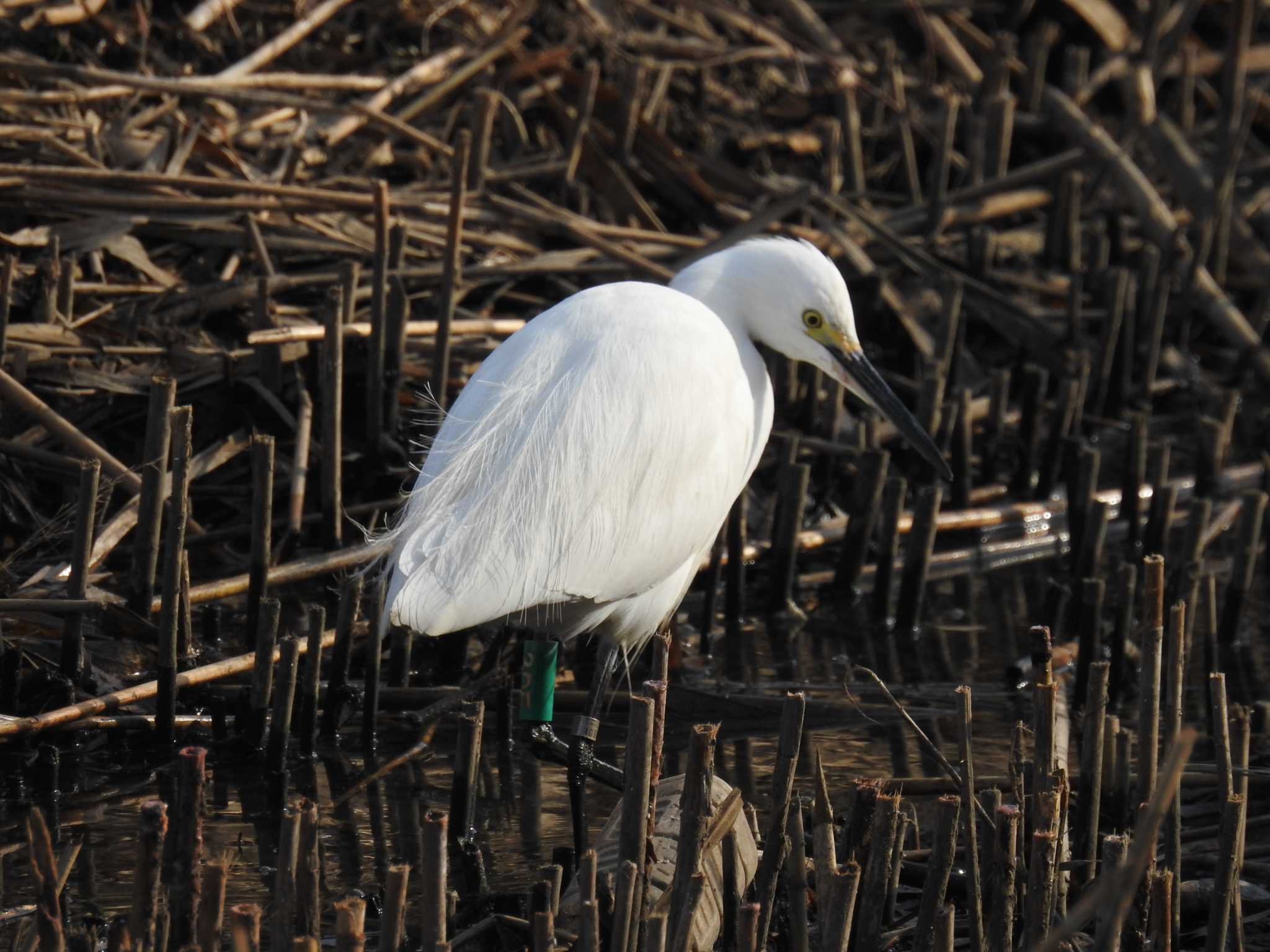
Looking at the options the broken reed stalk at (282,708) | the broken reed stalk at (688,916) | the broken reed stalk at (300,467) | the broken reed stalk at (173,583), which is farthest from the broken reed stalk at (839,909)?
the broken reed stalk at (300,467)

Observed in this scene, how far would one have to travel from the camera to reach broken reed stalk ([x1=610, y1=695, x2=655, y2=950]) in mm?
2074

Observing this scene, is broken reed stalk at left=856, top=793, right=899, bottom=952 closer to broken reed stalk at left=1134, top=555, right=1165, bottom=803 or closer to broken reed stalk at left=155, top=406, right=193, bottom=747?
broken reed stalk at left=1134, top=555, right=1165, bottom=803

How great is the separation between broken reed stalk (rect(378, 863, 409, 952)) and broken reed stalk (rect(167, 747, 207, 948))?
242 millimetres

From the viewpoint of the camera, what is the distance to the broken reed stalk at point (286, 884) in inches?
77.3

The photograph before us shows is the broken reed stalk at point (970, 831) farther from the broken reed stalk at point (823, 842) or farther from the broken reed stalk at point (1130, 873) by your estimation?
the broken reed stalk at point (1130, 873)

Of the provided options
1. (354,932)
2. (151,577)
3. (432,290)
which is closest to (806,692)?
(151,577)

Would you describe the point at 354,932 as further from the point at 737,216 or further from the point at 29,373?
the point at 737,216

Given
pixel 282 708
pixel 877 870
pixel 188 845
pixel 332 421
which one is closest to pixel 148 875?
pixel 188 845

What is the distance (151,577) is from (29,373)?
110cm

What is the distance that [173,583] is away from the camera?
3.29m

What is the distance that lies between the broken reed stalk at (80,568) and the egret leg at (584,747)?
3.39ft

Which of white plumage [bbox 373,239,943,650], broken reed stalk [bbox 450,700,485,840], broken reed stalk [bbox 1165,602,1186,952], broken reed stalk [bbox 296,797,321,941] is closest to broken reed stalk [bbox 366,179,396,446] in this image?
white plumage [bbox 373,239,943,650]

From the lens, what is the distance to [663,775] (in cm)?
373

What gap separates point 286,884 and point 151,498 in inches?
63.2
